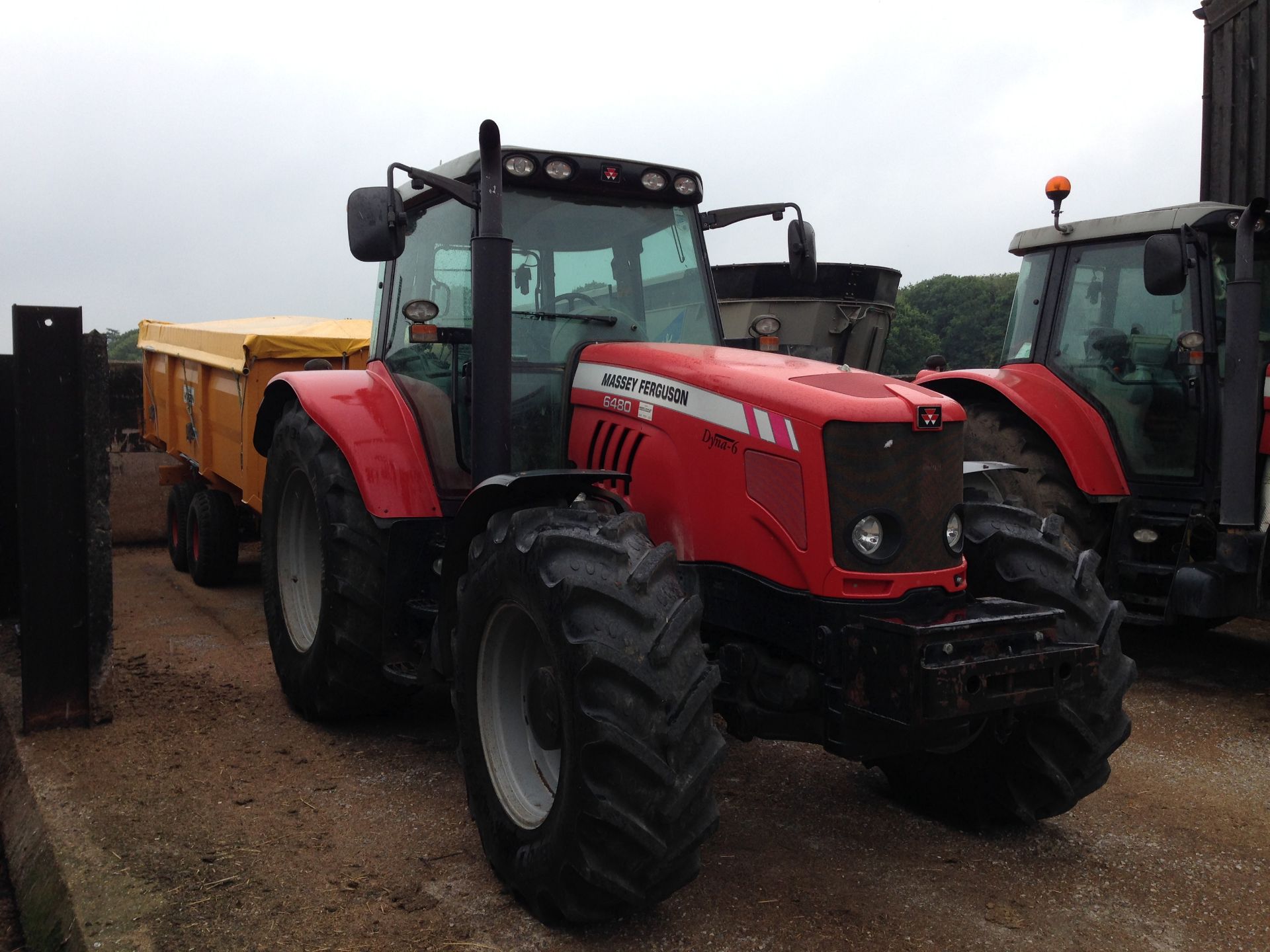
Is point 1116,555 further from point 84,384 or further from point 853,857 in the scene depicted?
point 84,384

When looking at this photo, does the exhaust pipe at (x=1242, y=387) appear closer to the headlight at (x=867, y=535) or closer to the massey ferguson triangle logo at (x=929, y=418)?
the massey ferguson triangle logo at (x=929, y=418)

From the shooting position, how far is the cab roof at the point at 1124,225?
6066 mm

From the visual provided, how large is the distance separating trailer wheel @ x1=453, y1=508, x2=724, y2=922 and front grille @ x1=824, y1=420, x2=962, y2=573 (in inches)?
21.0

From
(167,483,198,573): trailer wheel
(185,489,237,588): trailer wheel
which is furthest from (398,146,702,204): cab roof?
(167,483,198,573): trailer wheel

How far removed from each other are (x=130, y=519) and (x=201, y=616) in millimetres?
3433

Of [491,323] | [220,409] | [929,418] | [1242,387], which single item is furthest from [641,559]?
[220,409]

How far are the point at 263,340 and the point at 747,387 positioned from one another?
16.9ft

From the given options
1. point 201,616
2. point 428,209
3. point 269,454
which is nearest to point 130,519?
point 201,616

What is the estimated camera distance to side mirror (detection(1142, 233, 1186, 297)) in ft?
18.0

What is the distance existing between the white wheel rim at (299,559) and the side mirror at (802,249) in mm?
2427

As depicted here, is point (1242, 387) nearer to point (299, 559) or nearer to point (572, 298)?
point (572, 298)

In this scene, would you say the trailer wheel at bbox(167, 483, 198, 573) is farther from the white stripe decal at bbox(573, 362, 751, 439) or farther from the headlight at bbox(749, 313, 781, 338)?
the headlight at bbox(749, 313, 781, 338)

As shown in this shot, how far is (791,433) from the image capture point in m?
3.34

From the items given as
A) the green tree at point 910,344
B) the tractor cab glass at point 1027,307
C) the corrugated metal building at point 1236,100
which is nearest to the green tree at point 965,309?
the green tree at point 910,344
